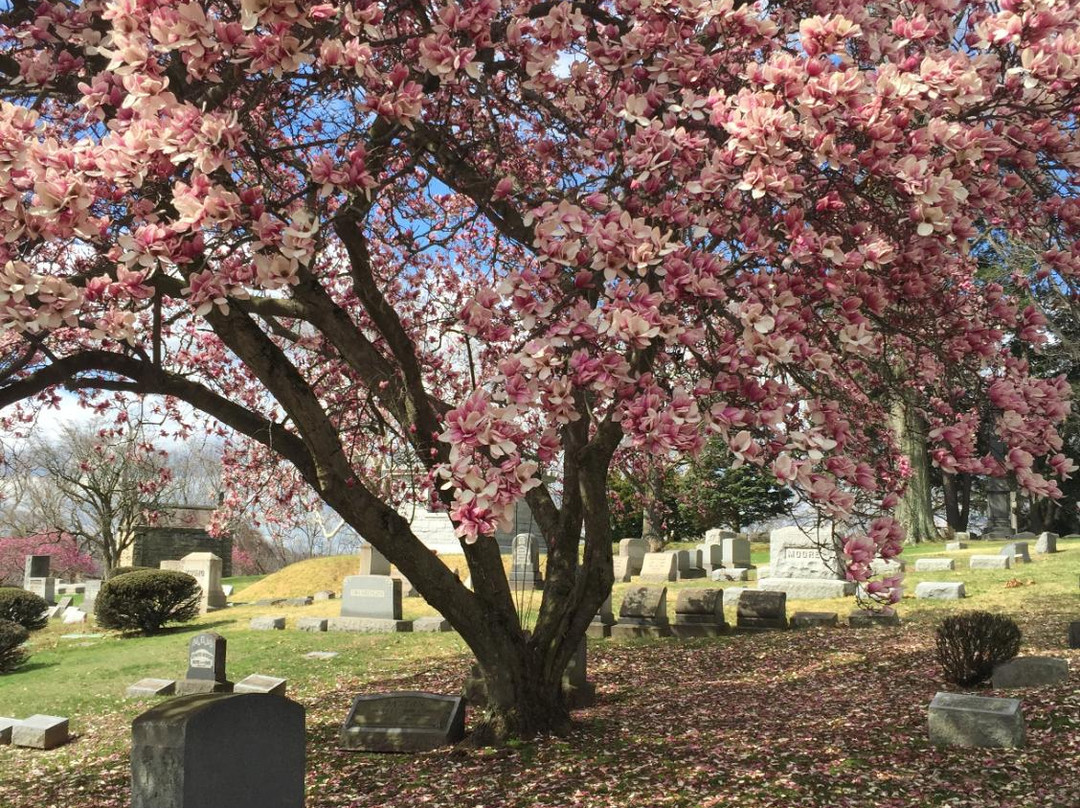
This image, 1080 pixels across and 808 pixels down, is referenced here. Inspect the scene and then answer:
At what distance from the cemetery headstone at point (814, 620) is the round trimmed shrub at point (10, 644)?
13.7 metres

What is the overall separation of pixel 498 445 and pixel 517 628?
4.12 meters

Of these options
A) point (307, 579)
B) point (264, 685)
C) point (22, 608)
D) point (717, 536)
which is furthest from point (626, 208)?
point (307, 579)

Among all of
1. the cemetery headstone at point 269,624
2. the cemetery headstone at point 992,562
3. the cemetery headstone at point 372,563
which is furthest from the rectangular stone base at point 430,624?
the cemetery headstone at point 992,562

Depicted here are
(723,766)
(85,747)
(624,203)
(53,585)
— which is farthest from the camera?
(53,585)

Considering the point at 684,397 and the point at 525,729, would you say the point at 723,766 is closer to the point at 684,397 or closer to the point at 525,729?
the point at 525,729

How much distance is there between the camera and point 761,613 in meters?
14.0

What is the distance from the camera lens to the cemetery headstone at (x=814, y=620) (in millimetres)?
14039

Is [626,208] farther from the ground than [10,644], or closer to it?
farther from the ground

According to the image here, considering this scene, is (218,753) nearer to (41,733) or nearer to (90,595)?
(41,733)

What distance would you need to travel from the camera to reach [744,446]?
442cm

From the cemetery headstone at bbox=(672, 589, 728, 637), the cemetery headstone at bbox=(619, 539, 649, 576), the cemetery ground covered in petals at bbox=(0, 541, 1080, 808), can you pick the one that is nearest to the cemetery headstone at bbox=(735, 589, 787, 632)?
the cemetery headstone at bbox=(672, 589, 728, 637)

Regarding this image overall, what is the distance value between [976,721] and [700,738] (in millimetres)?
2054

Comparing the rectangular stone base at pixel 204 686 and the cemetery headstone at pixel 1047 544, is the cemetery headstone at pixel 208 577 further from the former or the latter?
the cemetery headstone at pixel 1047 544

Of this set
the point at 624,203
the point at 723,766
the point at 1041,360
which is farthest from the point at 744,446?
the point at 1041,360
